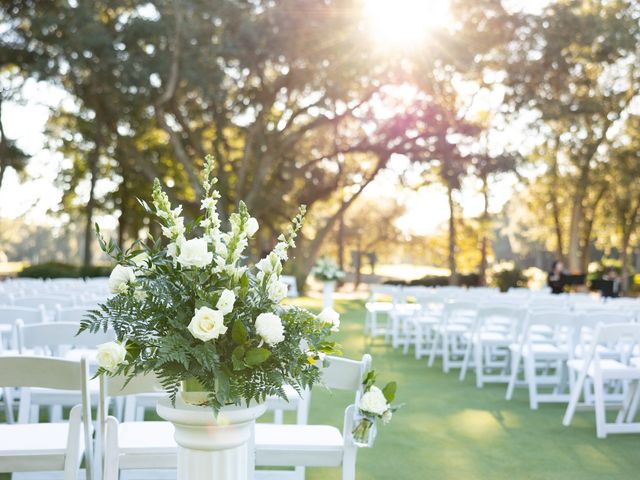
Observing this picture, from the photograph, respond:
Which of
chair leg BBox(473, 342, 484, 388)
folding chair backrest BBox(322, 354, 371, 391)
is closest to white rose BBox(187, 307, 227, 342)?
folding chair backrest BBox(322, 354, 371, 391)

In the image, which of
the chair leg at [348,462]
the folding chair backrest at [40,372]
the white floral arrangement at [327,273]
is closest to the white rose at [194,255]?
the folding chair backrest at [40,372]

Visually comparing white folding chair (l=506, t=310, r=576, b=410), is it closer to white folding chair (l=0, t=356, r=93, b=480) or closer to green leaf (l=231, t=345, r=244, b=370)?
white folding chair (l=0, t=356, r=93, b=480)

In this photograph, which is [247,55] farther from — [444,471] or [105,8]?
[444,471]

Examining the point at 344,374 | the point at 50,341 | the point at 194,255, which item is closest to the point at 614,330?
the point at 344,374

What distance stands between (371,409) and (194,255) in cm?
91

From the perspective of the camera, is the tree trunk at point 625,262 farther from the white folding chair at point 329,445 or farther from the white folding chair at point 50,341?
the white folding chair at point 329,445

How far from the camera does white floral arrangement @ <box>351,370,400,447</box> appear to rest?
2.58m

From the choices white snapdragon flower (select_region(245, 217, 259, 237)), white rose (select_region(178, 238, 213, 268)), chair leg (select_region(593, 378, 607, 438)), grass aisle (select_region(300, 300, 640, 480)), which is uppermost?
white snapdragon flower (select_region(245, 217, 259, 237))

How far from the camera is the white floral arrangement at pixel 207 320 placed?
6.82ft

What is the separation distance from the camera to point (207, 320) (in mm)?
2025

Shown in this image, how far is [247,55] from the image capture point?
18.6 metres

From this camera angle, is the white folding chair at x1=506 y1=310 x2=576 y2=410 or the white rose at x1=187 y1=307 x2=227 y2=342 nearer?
the white rose at x1=187 y1=307 x2=227 y2=342

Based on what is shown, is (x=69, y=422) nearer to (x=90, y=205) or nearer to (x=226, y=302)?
(x=226, y=302)

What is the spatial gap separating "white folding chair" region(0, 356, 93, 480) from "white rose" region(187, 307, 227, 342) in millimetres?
1104
